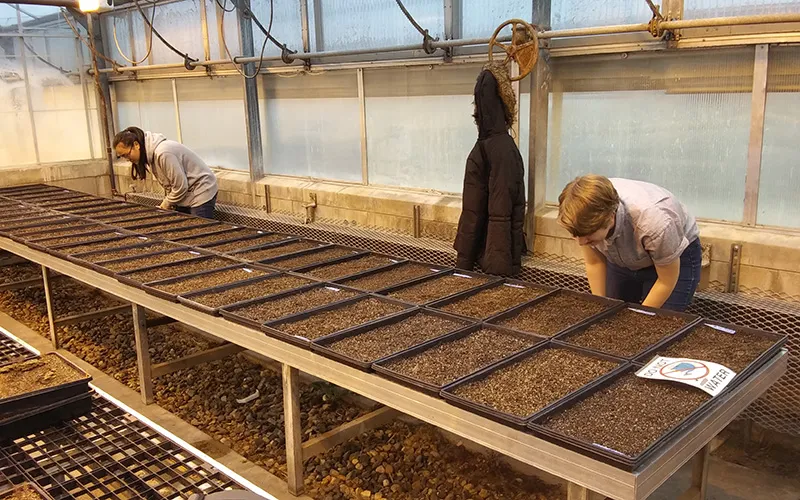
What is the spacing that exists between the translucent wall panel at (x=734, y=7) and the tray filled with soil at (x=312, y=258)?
200 cm

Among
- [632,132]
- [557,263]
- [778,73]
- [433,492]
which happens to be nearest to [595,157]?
[632,132]

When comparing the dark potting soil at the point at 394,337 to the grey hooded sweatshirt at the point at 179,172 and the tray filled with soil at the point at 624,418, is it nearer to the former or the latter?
the tray filled with soil at the point at 624,418

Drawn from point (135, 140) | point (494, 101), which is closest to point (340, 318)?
point (494, 101)

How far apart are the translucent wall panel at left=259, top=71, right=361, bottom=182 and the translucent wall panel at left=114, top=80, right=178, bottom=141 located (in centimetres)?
152

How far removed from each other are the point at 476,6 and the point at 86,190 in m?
5.19

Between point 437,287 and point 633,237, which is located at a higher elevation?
point 633,237

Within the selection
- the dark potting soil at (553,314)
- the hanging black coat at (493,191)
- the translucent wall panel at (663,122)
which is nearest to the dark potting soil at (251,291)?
the dark potting soil at (553,314)

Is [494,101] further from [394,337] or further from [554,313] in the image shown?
[394,337]

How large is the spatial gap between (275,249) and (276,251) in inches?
2.4

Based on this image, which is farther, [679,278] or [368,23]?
[368,23]


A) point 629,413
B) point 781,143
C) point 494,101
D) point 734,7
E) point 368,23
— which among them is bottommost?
point 629,413

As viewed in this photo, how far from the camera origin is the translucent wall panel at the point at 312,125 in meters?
5.07

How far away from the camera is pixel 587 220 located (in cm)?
214

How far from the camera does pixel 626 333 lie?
2.23m
